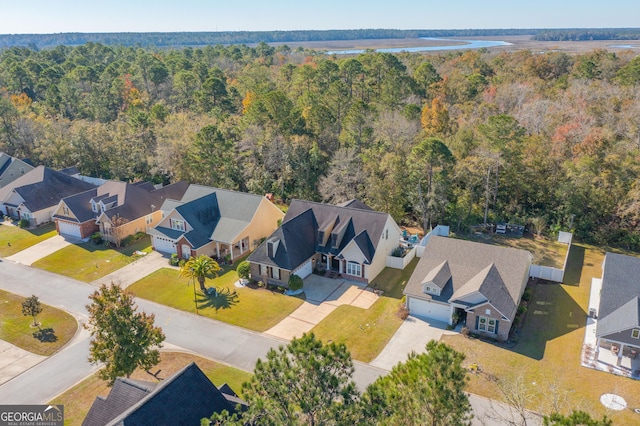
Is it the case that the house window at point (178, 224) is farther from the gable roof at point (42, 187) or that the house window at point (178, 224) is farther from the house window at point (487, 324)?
the house window at point (487, 324)

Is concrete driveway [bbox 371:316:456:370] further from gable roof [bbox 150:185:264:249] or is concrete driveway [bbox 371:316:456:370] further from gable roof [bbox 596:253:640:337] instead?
gable roof [bbox 150:185:264:249]

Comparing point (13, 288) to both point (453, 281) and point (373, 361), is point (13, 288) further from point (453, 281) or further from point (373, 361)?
point (453, 281)

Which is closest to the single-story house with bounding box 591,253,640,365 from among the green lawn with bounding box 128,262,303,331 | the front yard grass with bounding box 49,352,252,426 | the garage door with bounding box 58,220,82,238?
the green lawn with bounding box 128,262,303,331

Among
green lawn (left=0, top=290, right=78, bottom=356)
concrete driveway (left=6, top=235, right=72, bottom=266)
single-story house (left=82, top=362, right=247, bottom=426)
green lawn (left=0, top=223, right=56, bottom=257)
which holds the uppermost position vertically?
single-story house (left=82, top=362, right=247, bottom=426)

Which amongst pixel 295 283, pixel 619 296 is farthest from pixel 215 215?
pixel 619 296

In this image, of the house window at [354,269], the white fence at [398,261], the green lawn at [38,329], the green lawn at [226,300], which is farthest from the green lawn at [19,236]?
the white fence at [398,261]

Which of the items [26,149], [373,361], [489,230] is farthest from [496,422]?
[26,149]
